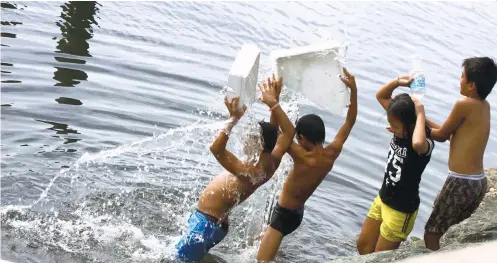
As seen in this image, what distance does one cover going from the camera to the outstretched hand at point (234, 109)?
4852mm

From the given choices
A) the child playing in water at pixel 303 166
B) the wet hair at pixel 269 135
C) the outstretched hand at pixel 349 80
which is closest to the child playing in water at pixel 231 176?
the wet hair at pixel 269 135

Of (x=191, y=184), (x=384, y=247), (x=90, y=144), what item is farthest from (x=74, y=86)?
(x=384, y=247)

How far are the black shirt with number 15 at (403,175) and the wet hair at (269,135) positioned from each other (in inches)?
32.9

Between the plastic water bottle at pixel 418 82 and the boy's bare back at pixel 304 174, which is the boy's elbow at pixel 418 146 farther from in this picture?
the boy's bare back at pixel 304 174

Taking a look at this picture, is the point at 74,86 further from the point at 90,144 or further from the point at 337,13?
the point at 337,13

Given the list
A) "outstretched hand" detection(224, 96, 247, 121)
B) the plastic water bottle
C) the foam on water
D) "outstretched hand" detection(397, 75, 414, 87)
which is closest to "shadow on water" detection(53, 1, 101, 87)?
the foam on water

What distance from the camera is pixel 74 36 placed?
10.9 metres

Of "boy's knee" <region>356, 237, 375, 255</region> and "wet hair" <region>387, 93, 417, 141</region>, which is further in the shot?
"boy's knee" <region>356, 237, 375, 255</region>

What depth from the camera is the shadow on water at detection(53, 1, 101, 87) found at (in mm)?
9539

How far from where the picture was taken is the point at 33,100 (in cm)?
861

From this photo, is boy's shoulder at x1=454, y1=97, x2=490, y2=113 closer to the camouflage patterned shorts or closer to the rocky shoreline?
the camouflage patterned shorts

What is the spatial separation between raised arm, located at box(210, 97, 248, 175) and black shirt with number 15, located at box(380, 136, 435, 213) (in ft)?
3.39

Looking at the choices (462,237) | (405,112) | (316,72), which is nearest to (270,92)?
(316,72)

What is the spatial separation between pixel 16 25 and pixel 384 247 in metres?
7.33
